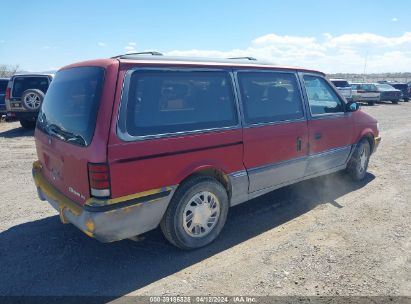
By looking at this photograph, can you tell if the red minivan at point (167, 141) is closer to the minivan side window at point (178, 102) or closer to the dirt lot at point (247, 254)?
the minivan side window at point (178, 102)

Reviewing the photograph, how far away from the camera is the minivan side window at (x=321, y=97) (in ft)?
15.4

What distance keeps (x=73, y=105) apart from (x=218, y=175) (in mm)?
1659

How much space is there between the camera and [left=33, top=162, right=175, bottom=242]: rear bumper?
283 cm

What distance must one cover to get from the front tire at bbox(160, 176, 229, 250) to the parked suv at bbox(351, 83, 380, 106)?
2145 cm

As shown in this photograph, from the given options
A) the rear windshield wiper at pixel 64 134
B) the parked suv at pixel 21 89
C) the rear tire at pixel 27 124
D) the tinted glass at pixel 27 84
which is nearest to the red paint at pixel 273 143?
the rear windshield wiper at pixel 64 134

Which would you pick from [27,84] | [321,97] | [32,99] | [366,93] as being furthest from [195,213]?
[366,93]

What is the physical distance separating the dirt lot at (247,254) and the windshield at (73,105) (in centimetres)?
127

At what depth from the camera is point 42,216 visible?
174 inches

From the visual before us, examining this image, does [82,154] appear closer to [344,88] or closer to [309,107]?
[309,107]

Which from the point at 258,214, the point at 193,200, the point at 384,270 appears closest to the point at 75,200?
the point at 193,200

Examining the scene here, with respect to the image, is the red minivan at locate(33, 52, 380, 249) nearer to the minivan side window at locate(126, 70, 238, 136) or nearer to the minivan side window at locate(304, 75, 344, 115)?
the minivan side window at locate(126, 70, 238, 136)

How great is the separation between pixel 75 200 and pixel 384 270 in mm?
3061

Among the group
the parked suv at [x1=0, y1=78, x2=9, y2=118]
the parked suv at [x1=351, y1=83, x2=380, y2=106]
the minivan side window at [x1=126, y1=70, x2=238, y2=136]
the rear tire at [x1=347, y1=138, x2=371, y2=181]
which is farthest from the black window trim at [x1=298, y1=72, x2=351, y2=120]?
the parked suv at [x1=351, y1=83, x2=380, y2=106]

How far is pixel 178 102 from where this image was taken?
3.30 m
